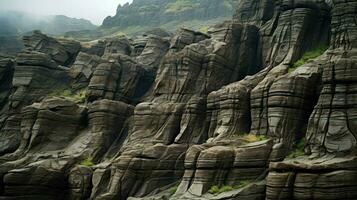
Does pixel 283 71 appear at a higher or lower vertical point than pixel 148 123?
higher

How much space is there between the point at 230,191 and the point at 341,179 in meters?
7.76

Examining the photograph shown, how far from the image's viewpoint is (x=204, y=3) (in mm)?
142875

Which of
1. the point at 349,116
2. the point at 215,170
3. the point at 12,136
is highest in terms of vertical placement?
the point at 349,116

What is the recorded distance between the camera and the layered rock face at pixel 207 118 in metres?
31.8

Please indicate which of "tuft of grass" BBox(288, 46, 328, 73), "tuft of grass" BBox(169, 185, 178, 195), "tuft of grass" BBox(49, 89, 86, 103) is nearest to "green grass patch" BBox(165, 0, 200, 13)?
"tuft of grass" BBox(49, 89, 86, 103)

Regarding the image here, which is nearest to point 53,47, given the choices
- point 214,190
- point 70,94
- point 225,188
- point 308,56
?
point 70,94

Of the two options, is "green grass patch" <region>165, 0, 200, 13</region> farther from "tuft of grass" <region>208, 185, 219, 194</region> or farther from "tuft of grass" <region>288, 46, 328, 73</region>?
"tuft of grass" <region>208, 185, 219, 194</region>

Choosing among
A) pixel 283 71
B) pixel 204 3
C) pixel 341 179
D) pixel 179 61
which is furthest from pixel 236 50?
pixel 204 3

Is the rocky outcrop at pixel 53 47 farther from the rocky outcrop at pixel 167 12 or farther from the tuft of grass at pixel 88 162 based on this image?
the rocky outcrop at pixel 167 12

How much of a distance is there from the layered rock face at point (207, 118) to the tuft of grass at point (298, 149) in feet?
0.47

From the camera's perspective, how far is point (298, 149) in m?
34.0

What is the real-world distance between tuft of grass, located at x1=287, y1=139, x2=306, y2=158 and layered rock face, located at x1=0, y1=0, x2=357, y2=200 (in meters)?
0.14

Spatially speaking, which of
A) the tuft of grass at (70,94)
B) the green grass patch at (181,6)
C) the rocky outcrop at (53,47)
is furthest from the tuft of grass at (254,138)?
the green grass patch at (181,6)

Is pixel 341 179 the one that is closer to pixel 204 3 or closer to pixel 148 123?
pixel 148 123
